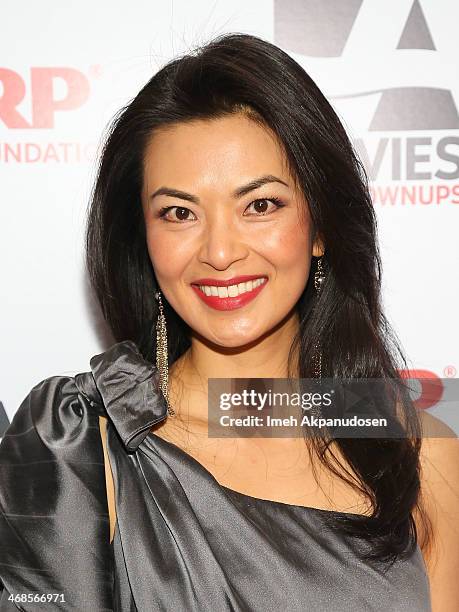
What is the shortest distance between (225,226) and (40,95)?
637mm

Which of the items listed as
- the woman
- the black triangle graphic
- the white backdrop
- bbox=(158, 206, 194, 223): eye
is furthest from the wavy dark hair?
→ the black triangle graphic

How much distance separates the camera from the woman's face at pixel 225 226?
140cm

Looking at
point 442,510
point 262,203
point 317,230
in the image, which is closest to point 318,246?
point 317,230

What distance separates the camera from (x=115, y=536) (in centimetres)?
139

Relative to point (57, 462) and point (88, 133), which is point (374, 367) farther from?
point (88, 133)

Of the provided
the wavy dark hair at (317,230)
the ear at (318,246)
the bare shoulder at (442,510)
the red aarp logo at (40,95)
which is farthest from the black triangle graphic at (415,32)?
the bare shoulder at (442,510)

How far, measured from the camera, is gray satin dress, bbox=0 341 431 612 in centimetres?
135

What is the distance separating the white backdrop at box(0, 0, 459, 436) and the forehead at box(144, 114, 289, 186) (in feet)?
1.34

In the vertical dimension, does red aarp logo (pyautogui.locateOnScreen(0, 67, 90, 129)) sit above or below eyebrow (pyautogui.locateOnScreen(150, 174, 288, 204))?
above

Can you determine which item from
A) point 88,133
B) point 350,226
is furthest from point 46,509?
point 88,133

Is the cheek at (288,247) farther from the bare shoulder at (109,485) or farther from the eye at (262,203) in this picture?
the bare shoulder at (109,485)

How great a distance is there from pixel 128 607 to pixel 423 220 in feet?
3.17

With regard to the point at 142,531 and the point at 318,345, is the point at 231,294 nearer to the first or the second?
the point at 318,345

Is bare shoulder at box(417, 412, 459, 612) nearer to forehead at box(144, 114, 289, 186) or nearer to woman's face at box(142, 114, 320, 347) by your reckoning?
woman's face at box(142, 114, 320, 347)
